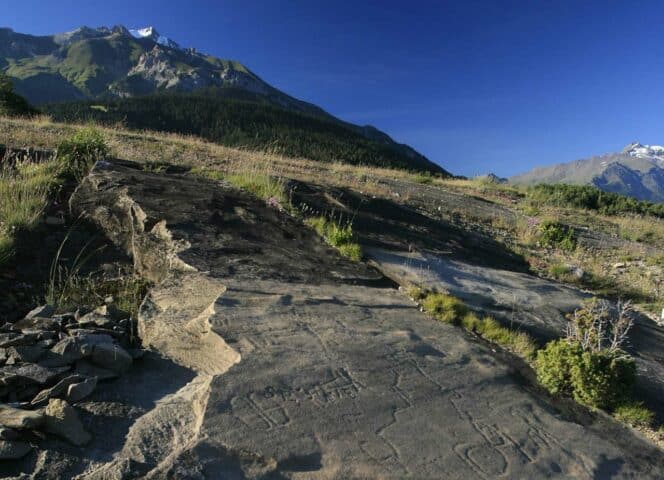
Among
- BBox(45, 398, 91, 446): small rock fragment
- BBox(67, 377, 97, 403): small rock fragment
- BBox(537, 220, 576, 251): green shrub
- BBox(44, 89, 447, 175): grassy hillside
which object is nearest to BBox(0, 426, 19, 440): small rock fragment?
BBox(45, 398, 91, 446): small rock fragment

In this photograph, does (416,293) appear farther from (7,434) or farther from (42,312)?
(7,434)

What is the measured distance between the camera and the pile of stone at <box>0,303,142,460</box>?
A: 261 centimetres

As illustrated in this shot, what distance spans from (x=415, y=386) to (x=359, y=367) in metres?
0.48

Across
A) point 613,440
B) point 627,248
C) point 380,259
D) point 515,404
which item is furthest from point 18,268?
point 627,248

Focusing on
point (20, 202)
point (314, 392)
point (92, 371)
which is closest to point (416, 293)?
point (314, 392)

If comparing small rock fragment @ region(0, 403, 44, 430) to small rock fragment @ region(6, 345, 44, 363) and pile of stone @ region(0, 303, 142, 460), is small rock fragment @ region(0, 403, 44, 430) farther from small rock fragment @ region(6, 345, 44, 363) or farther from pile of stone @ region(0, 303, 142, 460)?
small rock fragment @ region(6, 345, 44, 363)

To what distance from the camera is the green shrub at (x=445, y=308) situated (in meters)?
5.38

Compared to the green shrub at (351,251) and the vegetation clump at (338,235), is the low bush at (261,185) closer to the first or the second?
the vegetation clump at (338,235)

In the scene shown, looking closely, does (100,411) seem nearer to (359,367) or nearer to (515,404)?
(359,367)

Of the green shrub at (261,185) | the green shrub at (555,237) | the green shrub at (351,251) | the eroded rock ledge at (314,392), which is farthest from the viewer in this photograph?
the green shrub at (555,237)

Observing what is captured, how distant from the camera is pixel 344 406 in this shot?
3.36 metres

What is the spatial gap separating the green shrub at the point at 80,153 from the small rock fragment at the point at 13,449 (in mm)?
6104

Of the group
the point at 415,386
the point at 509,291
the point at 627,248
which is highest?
the point at 627,248

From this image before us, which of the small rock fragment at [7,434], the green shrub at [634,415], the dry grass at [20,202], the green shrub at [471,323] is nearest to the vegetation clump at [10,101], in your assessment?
the dry grass at [20,202]
